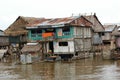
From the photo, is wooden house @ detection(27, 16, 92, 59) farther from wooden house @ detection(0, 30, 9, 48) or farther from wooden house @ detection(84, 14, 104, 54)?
wooden house @ detection(0, 30, 9, 48)

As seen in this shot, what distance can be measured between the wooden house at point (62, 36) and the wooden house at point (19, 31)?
23.3 ft

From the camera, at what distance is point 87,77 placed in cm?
2297

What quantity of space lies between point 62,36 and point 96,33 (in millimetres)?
10155

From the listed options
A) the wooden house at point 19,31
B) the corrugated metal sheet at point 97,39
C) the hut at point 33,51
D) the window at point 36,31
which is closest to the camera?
the hut at point 33,51

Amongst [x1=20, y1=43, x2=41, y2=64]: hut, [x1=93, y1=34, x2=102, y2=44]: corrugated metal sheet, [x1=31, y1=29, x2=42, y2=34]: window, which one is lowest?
[x1=20, y1=43, x2=41, y2=64]: hut

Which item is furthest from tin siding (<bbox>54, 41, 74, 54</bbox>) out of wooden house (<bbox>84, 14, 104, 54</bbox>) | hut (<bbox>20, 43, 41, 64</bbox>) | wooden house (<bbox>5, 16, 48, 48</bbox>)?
wooden house (<bbox>5, 16, 48, 48</bbox>)

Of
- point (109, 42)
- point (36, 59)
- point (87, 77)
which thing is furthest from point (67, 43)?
point (87, 77)

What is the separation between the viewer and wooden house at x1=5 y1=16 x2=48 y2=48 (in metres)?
49.4

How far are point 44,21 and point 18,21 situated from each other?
851 centimetres

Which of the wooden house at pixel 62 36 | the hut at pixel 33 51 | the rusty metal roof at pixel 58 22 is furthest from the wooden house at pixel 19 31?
the hut at pixel 33 51

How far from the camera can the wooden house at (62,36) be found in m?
39.7

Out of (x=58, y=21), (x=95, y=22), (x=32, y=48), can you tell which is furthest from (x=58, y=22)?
(x=95, y=22)

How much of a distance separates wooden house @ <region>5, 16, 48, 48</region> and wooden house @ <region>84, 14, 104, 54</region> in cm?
852

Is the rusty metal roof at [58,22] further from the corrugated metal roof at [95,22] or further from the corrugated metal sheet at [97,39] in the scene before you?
the corrugated metal roof at [95,22]
